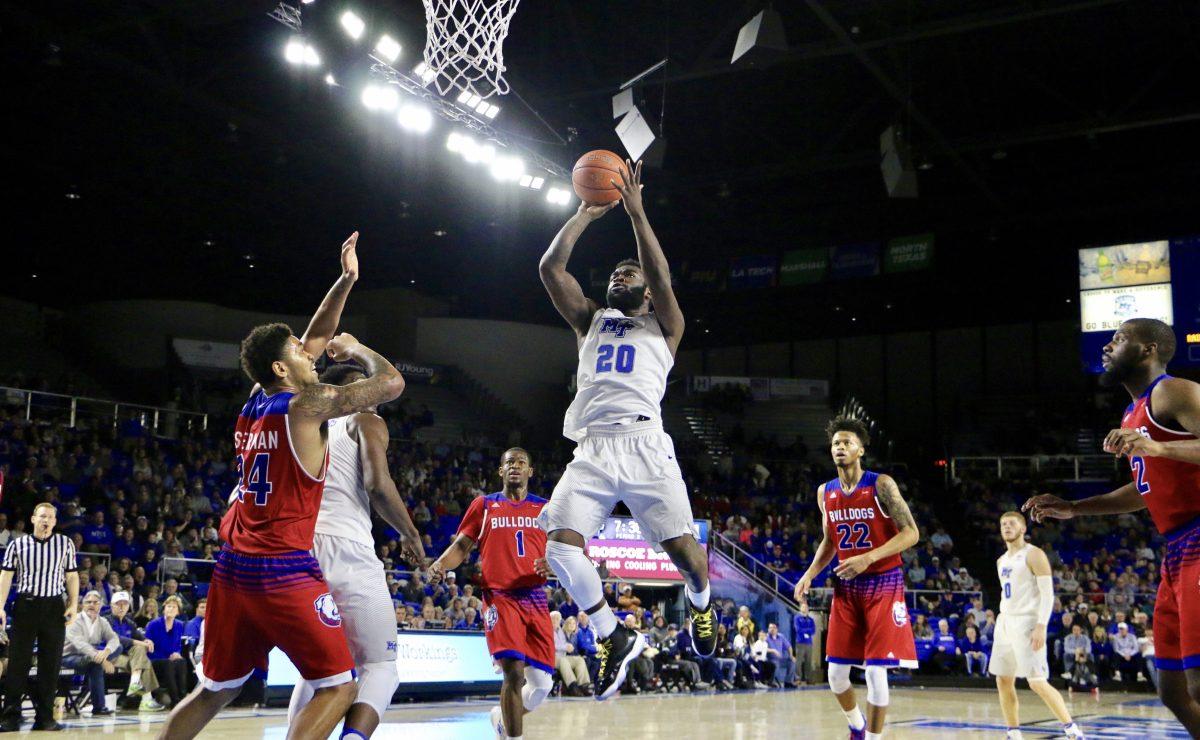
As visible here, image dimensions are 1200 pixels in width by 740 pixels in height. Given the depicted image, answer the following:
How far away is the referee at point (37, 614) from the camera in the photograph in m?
9.83

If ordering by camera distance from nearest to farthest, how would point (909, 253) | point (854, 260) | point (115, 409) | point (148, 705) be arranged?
point (148, 705)
point (115, 409)
point (909, 253)
point (854, 260)

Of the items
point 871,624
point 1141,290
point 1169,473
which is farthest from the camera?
point 1141,290

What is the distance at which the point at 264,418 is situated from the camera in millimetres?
4988

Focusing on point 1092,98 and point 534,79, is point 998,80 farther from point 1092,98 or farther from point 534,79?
point 534,79

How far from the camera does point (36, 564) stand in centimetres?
988

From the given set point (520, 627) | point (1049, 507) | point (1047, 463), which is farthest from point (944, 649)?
point (1049, 507)

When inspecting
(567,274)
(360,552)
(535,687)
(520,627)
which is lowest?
(535,687)

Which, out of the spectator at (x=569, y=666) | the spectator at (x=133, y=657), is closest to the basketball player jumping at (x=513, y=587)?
the spectator at (x=133, y=657)

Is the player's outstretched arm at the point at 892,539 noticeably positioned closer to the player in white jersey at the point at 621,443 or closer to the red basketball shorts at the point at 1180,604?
the player in white jersey at the point at 621,443

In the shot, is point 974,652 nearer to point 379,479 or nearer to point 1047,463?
point 1047,463

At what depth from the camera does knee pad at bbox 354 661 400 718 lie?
17.3ft

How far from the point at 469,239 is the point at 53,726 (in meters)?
17.9

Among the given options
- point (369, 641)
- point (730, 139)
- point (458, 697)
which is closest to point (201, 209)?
point (730, 139)

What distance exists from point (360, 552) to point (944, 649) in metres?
18.2
